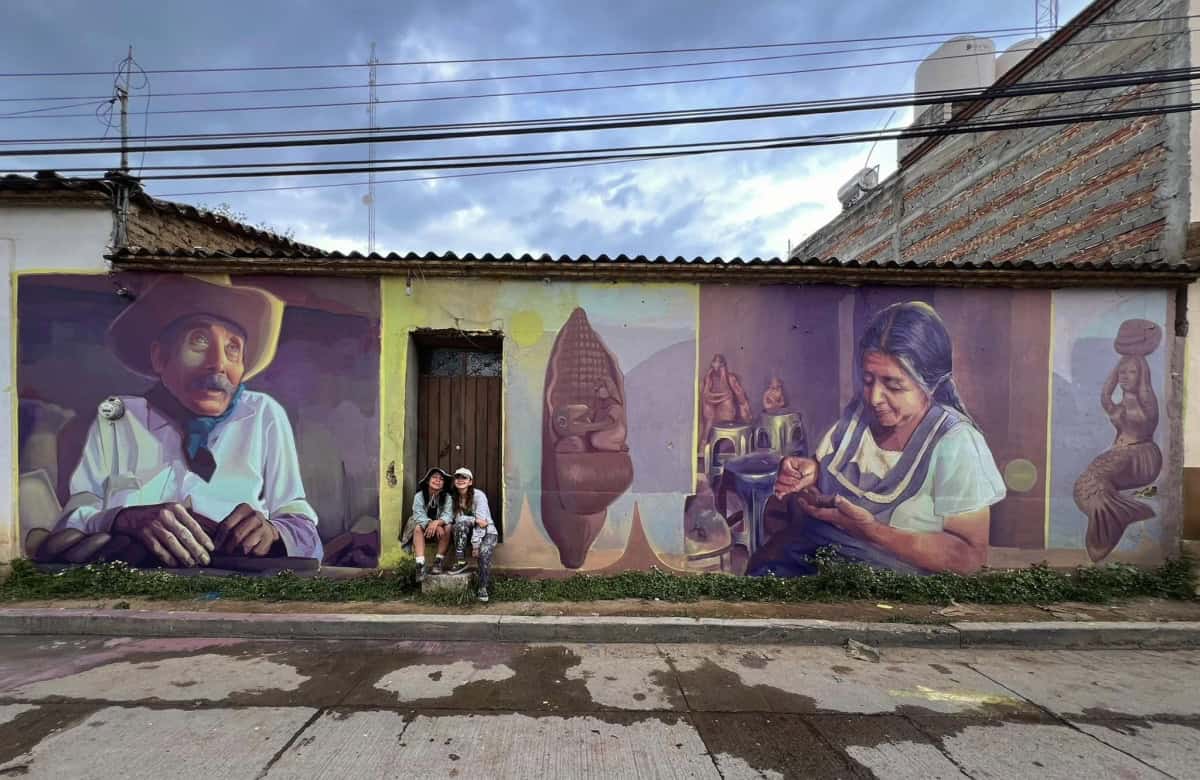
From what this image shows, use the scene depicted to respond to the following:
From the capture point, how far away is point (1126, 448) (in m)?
5.37

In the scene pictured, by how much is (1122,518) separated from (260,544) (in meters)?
9.04

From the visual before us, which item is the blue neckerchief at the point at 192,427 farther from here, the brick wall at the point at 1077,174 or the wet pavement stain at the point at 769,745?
the brick wall at the point at 1077,174

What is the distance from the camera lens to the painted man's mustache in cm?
530

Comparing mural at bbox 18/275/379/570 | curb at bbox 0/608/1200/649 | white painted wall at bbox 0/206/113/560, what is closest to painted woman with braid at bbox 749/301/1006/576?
curb at bbox 0/608/1200/649

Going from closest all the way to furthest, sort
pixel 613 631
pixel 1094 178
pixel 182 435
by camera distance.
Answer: pixel 613 631 < pixel 182 435 < pixel 1094 178

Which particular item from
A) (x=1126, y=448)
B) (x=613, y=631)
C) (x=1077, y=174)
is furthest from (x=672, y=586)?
(x=1077, y=174)

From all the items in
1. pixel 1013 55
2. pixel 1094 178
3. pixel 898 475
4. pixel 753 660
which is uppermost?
pixel 1013 55

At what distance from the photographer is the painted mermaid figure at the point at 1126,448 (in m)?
5.36

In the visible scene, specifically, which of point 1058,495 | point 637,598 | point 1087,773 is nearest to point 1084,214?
point 1058,495

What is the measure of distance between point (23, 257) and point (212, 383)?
2339mm

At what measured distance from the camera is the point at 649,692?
347cm

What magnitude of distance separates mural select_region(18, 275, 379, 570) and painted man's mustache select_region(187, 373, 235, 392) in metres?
0.01

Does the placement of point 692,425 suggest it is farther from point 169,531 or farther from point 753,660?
point 169,531

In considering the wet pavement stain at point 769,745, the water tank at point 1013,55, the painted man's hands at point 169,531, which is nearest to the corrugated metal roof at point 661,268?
the painted man's hands at point 169,531
